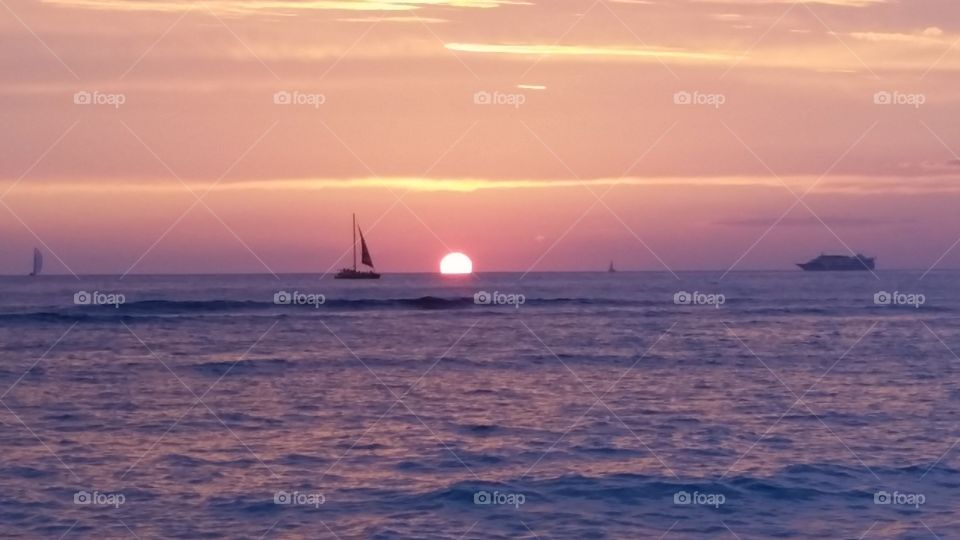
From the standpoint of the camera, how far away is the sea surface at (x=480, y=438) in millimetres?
17359

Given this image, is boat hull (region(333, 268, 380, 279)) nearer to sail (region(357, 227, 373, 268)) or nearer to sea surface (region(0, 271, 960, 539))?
sail (region(357, 227, 373, 268))

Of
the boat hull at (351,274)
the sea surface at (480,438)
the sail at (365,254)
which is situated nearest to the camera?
the sea surface at (480,438)

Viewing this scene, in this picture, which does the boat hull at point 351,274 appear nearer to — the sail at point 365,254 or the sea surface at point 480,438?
the sail at point 365,254

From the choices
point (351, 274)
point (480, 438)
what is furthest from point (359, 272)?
point (480, 438)

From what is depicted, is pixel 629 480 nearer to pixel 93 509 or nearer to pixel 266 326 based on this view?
pixel 93 509

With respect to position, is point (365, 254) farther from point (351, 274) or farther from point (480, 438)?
point (480, 438)

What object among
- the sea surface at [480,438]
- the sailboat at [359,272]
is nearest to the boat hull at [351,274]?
the sailboat at [359,272]

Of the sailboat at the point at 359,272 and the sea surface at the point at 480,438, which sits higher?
the sailboat at the point at 359,272

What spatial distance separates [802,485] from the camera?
63.8 ft

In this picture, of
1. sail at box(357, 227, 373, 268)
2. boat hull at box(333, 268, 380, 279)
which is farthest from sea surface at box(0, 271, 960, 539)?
boat hull at box(333, 268, 380, 279)

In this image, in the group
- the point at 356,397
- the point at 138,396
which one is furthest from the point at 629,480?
the point at 138,396

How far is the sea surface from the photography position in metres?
17.4

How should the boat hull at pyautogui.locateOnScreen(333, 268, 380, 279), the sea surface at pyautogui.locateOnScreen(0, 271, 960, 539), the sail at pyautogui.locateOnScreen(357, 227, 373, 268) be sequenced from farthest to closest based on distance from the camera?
the boat hull at pyautogui.locateOnScreen(333, 268, 380, 279) → the sail at pyautogui.locateOnScreen(357, 227, 373, 268) → the sea surface at pyautogui.locateOnScreen(0, 271, 960, 539)

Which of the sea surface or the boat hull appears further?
the boat hull
